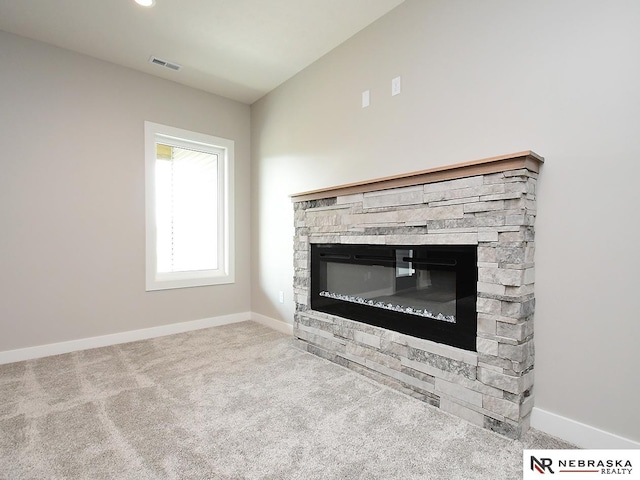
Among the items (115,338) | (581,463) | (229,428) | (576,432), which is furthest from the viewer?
(115,338)

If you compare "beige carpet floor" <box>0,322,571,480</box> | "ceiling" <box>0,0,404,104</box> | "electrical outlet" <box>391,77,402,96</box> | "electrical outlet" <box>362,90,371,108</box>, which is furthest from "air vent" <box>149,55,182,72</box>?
"beige carpet floor" <box>0,322,571,480</box>

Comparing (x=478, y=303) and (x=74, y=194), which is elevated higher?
(x=74, y=194)

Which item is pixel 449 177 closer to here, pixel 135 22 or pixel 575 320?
pixel 575 320

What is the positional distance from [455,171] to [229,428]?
1.87m

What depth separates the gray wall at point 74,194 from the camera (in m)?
2.76

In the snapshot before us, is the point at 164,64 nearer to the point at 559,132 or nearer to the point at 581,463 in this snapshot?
the point at 559,132

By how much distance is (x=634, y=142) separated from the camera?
1.49 m

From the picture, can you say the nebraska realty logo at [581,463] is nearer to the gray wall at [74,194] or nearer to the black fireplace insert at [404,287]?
Result: the black fireplace insert at [404,287]

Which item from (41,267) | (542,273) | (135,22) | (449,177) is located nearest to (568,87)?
(449,177)

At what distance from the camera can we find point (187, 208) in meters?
A: 3.85

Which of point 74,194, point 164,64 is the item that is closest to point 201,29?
point 164,64

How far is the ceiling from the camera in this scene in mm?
2428

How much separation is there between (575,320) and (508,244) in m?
0.49

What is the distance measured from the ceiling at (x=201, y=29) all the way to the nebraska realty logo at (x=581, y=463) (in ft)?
9.53
